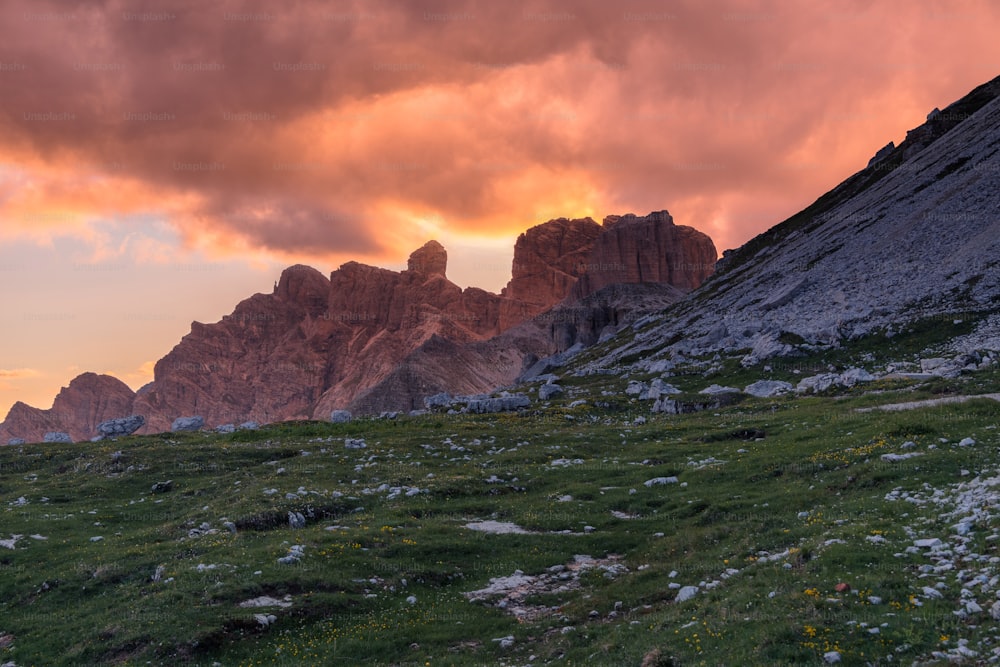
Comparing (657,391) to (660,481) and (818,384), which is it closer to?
(818,384)

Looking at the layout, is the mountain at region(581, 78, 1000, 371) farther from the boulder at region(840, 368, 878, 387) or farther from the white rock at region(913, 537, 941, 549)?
the white rock at region(913, 537, 941, 549)

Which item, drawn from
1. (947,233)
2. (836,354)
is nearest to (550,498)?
(836,354)

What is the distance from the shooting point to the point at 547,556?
80.0ft

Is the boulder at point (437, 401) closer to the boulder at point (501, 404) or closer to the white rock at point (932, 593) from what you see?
the boulder at point (501, 404)

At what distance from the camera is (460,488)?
34500mm

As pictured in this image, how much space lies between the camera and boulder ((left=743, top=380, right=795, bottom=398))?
195ft

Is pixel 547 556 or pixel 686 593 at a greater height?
pixel 686 593

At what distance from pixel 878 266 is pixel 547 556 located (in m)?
82.0

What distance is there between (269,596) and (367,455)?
87.0 feet

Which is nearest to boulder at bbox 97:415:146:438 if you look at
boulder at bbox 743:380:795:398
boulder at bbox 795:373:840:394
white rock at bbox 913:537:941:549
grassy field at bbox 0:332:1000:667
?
grassy field at bbox 0:332:1000:667

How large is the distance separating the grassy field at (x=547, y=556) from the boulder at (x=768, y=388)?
16174 mm

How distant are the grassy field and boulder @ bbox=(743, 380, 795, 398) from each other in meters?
16.2

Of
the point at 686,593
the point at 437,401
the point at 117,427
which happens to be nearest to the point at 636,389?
the point at 437,401

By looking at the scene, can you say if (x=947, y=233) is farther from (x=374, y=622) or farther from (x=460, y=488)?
(x=374, y=622)
